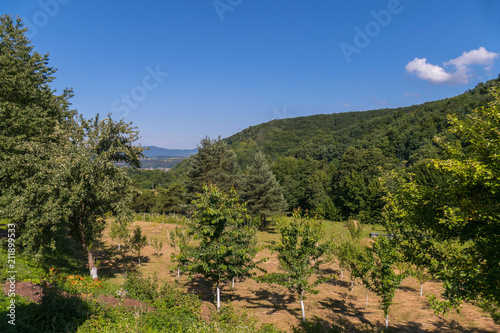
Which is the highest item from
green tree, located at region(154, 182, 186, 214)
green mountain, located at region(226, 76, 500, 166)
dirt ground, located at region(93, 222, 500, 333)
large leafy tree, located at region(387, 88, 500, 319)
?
green mountain, located at region(226, 76, 500, 166)

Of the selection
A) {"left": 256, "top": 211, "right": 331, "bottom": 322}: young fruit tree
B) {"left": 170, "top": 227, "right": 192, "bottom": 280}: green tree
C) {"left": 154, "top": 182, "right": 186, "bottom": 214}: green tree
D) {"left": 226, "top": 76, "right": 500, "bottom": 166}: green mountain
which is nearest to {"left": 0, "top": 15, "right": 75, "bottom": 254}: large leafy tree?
{"left": 170, "top": 227, "right": 192, "bottom": 280}: green tree

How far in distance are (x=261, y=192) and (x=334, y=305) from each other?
91.5 feet

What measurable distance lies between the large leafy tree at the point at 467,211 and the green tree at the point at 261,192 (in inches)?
1290

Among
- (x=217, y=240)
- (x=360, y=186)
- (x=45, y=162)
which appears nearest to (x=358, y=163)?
(x=360, y=186)

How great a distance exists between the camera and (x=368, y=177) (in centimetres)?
6162

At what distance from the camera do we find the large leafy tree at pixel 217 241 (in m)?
12.2

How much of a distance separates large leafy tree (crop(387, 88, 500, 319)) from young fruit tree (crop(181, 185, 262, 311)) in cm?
722

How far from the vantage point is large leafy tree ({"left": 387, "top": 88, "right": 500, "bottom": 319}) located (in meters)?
6.66

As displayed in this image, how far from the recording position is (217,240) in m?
12.8

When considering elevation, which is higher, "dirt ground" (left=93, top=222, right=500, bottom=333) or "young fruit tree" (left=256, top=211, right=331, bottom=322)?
"young fruit tree" (left=256, top=211, right=331, bottom=322)

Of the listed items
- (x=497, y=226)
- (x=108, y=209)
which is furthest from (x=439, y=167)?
(x=108, y=209)

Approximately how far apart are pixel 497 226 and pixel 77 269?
21.1 metres
